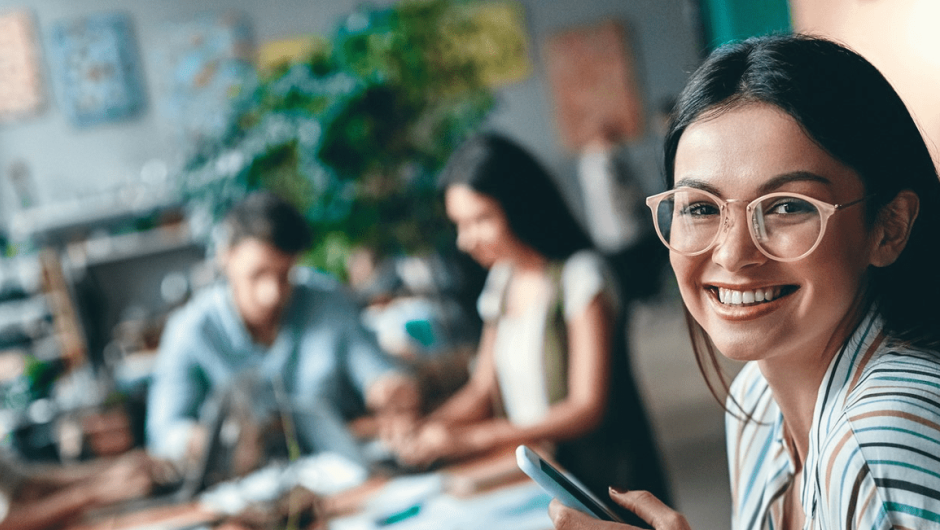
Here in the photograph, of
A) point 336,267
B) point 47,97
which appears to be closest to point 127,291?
point 47,97

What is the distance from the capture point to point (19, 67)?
6621mm

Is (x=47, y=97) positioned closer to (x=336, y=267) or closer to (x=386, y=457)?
(x=336, y=267)

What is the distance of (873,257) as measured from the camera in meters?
0.62

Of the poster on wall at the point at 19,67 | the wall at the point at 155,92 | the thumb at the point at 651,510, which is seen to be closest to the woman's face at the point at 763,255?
the thumb at the point at 651,510

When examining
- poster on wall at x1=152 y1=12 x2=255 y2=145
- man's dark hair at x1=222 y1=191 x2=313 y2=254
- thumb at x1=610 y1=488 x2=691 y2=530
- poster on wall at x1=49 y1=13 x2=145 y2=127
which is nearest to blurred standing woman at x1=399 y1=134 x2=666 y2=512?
man's dark hair at x1=222 y1=191 x2=313 y2=254

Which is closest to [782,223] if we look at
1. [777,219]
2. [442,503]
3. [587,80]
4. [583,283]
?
[777,219]

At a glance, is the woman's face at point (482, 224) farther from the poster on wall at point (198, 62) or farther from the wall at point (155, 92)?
the poster on wall at point (198, 62)

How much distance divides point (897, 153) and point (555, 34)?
6720mm

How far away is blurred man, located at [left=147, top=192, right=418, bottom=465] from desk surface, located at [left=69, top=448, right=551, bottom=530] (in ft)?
1.54

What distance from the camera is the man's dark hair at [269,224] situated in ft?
7.78

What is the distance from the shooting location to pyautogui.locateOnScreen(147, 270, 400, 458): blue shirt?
241 cm

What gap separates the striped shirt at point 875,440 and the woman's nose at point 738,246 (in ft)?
0.38

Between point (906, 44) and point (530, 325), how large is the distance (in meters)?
1.08

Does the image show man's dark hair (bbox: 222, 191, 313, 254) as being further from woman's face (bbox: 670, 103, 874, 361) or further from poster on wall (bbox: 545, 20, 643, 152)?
poster on wall (bbox: 545, 20, 643, 152)
